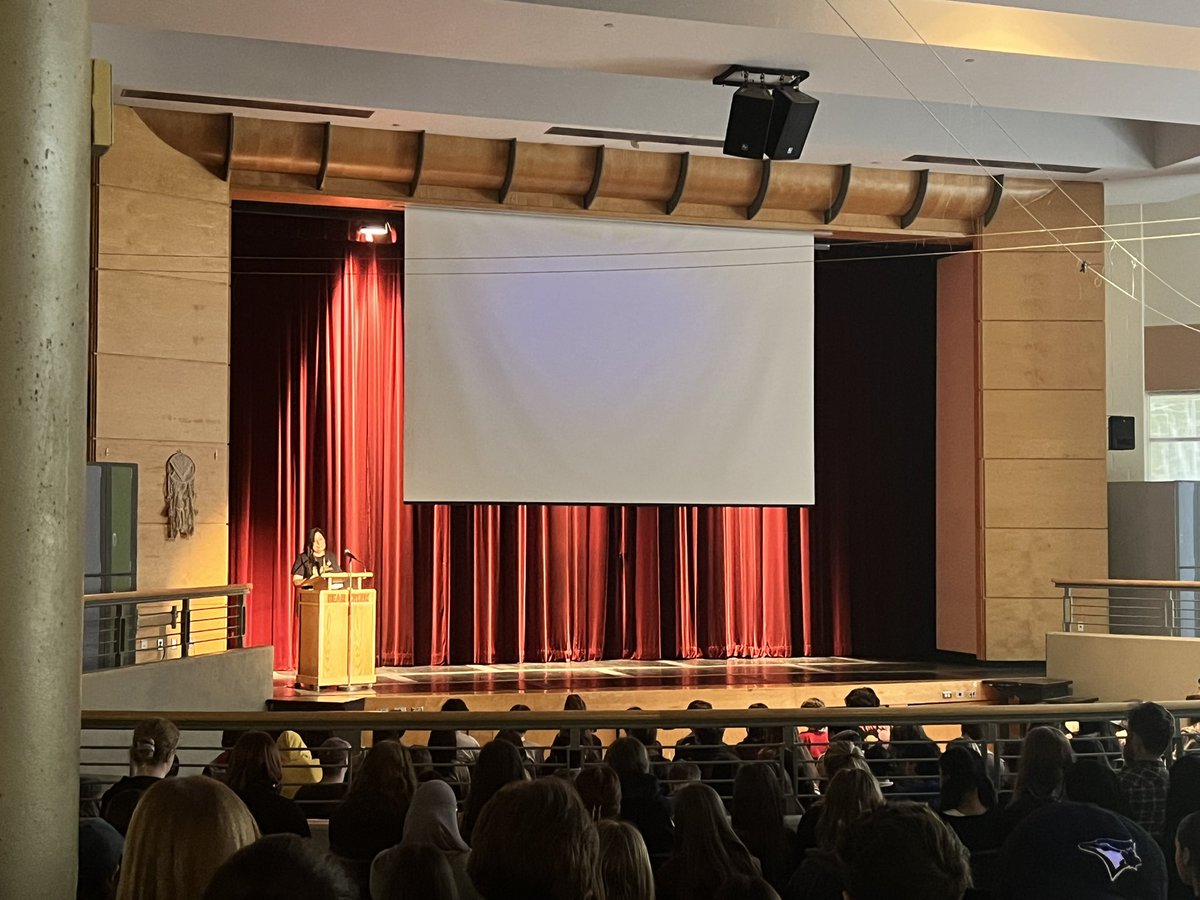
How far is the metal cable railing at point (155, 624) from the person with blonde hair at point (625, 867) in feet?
18.7

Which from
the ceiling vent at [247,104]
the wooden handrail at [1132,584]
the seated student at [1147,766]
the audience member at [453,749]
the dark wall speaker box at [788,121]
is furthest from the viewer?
the wooden handrail at [1132,584]

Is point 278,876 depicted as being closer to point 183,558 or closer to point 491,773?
point 491,773

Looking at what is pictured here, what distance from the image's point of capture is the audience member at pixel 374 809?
315 cm

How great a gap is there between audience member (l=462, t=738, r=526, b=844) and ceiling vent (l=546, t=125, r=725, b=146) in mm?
7965

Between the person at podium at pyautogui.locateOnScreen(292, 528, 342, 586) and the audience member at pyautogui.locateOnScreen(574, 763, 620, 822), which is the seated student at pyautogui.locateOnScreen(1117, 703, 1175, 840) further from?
the person at podium at pyautogui.locateOnScreen(292, 528, 342, 586)

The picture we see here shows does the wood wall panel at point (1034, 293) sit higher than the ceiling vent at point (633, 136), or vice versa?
the ceiling vent at point (633, 136)

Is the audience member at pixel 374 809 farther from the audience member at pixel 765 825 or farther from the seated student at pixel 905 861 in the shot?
the seated student at pixel 905 861

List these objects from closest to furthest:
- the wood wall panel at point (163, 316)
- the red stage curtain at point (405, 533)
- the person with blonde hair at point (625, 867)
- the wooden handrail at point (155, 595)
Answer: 1. the person with blonde hair at point (625, 867)
2. the wooden handrail at point (155, 595)
3. the wood wall panel at point (163, 316)
4. the red stage curtain at point (405, 533)

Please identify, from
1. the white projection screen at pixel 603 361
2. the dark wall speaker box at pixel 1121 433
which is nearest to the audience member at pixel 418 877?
the white projection screen at pixel 603 361

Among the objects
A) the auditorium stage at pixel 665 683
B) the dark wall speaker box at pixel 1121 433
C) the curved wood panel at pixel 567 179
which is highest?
the curved wood panel at pixel 567 179

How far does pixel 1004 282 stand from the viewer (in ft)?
41.1

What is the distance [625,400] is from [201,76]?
13.6 ft

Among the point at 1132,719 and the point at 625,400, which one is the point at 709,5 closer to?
the point at 625,400

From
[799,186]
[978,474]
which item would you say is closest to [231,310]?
[799,186]
